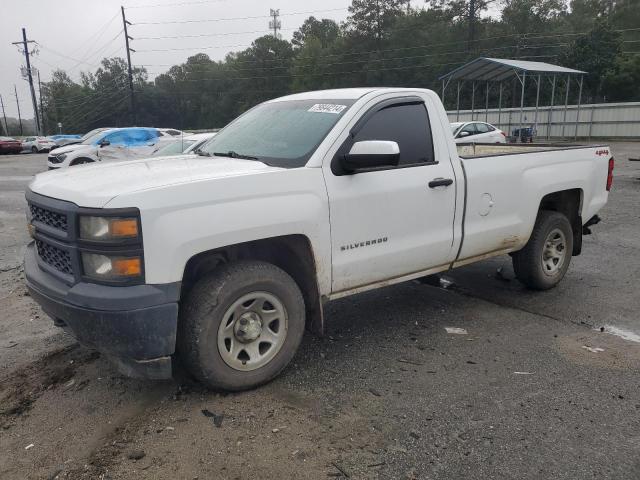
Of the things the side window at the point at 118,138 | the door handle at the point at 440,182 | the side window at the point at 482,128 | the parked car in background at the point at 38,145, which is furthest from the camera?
the parked car in background at the point at 38,145

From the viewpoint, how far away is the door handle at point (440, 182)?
420 centimetres

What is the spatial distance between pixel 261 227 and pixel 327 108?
4.21 ft

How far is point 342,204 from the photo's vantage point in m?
3.70

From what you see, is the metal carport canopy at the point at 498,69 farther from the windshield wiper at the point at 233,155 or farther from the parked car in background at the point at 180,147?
the windshield wiper at the point at 233,155

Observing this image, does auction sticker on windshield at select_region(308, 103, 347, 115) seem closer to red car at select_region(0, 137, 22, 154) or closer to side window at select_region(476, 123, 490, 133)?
side window at select_region(476, 123, 490, 133)

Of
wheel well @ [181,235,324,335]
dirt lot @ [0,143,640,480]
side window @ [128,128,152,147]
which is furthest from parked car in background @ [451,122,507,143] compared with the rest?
wheel well @ [181,235,324,335]

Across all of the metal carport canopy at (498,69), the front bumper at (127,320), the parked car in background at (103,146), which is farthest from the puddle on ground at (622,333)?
the metal carport canopy at (498,69)

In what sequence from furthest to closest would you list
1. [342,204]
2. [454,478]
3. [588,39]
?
1. [588,39]
2. [342,204]
3. [454,478]

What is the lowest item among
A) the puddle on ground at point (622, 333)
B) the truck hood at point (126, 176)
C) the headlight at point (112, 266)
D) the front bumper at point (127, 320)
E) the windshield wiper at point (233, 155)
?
the puddle on ground at point (622, 333)

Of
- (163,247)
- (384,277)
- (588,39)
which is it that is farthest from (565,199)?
(588,39)

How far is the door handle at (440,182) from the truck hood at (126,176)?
1.33 m

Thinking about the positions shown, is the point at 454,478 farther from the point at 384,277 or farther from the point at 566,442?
the point at 384,277

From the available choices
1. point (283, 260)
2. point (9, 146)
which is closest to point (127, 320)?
point (283, 260)

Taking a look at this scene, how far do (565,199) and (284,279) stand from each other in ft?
12.0
